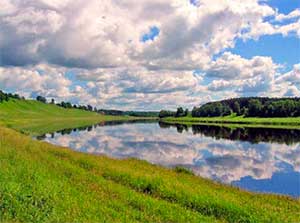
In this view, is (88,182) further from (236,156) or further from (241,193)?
(236,156)

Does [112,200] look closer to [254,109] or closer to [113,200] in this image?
[113,200]

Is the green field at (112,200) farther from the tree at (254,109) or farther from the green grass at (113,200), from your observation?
the tree at (254,109)

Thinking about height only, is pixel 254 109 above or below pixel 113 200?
above

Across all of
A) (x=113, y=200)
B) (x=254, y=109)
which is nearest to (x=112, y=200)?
(x=113, y=200)

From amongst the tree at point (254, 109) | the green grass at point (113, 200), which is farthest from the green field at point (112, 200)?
the tree at point (254, 109)

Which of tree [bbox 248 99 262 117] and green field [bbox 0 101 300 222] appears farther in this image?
tree [bbox 248 99 262 117]

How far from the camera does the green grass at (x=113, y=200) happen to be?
43.1 ft

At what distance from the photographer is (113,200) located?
15984mm

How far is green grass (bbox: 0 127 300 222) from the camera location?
13.1 meters

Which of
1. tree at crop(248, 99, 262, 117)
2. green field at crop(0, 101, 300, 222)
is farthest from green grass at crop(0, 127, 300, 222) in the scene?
tree at crop(248, 99, 262, 117)

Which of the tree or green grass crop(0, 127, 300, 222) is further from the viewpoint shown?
the tree

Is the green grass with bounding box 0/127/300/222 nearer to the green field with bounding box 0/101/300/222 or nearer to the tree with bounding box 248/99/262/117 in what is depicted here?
the green field with bounding box 0/101/300/222

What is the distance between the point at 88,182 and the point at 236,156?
110 ft

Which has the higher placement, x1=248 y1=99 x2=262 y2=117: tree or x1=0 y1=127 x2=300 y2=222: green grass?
Result: x1=248 y1=99 x2=262 y2=117: tree
